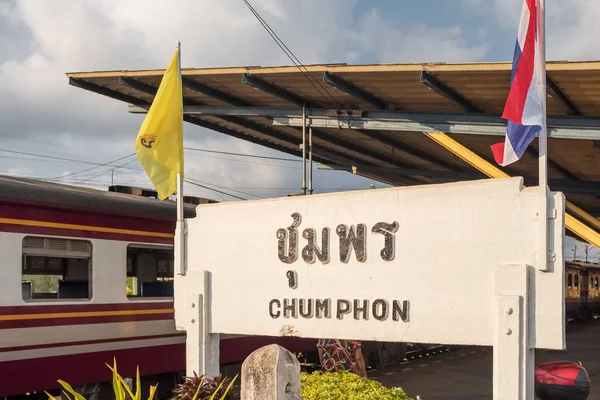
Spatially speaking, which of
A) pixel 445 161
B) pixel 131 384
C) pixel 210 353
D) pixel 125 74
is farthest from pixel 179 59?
pixel 445 161

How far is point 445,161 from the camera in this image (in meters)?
21.0

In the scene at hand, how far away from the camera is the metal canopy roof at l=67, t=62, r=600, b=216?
13.2m

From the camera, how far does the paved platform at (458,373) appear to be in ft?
46.8

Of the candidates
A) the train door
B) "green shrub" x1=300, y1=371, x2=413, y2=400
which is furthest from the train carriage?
the train door

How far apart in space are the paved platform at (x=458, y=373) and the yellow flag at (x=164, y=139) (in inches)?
257

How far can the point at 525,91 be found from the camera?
745cm

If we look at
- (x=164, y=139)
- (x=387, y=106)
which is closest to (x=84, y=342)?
(x=164, y=139)

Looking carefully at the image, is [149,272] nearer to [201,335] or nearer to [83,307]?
[83,307]

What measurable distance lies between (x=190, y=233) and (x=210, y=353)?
1.48 meters

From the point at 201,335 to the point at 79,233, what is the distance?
2.51 metres

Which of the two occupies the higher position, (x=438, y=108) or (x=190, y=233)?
(x=438, y=108)

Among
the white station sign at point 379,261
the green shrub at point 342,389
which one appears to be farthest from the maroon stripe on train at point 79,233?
the green shrub at point 342,389

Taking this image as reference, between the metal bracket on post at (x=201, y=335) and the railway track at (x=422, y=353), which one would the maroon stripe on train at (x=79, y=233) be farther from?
the railway track at (x=422, y=353)

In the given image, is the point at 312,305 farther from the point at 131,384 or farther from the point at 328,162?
the point at 328,162
